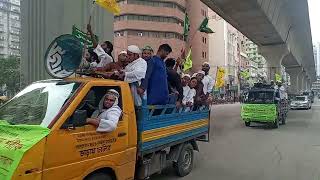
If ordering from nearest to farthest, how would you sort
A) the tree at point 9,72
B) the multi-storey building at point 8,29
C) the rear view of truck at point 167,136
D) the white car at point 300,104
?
1. the rear view of truck at point 167,136
2. the white car at point 300,104
3. the tree at point 9,72
4. the multi-storey building at point 8,29

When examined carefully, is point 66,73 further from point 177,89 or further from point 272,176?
point 272,176

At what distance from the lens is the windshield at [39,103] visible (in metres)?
4.78

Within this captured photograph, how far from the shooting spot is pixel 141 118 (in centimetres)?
621

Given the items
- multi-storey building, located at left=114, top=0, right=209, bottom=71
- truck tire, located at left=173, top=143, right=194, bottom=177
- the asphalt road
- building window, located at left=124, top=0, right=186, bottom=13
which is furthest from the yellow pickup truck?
building window, located at left=124, top=0, right=186, bottom=13

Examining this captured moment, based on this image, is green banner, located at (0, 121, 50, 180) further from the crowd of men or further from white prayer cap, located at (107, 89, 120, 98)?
the crowd of men

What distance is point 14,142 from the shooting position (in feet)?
13.8

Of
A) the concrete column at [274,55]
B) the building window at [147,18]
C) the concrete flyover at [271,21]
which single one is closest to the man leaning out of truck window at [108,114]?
the concrete flyover at [271,21]

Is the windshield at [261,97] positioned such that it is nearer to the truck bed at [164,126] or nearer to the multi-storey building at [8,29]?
the truck bed at [164,126]

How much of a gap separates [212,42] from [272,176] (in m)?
108

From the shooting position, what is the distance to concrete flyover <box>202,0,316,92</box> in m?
22.6

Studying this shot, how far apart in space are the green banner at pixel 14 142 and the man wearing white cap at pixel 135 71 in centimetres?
213

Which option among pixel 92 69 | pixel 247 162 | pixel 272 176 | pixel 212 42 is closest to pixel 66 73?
pixel 92 69

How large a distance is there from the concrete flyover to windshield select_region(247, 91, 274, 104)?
4785 millimetres

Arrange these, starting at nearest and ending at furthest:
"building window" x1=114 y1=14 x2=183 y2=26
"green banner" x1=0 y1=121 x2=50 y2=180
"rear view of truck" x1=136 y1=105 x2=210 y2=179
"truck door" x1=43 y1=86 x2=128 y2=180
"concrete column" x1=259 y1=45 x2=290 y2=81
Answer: "green banner" x1=0 y1=121 x2=50 y2=180
"truck door" x1=43 y1=86 x2=128 y2=180
"rear view of truck" x1=136 y1=105 x2=210 y2=179
"concrete column" x1=259 y1=45 x2=290 y2=81
"building window" x1=114 y1=14 x2=183 y2=26
